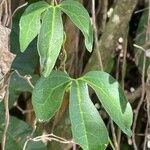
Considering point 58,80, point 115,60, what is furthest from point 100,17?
point 58,80

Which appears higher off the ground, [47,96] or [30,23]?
[30,23]

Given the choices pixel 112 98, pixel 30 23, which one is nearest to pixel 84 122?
pixel 112 98

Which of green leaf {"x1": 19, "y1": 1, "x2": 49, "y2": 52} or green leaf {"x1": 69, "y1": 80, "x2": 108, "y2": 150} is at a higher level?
green leaf {"x1": 19, "y1": 1, "x2": 49, "y2": 52}

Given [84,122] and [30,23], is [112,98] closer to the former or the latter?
[84,122]

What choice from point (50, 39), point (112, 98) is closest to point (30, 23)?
point (50, 39)

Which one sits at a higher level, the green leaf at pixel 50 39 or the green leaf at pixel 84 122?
the green leaf at pixel 50 39
